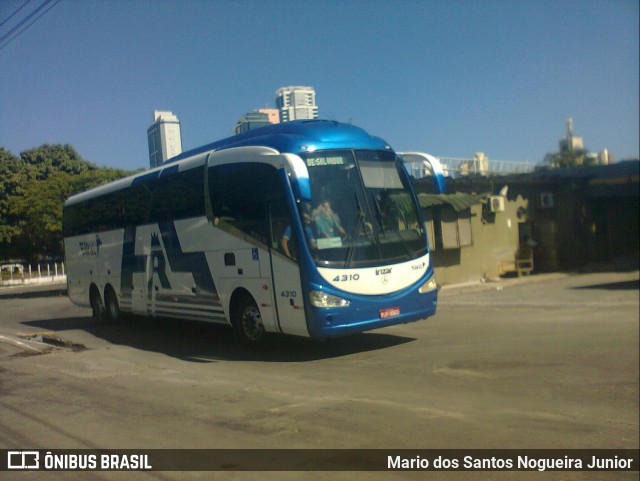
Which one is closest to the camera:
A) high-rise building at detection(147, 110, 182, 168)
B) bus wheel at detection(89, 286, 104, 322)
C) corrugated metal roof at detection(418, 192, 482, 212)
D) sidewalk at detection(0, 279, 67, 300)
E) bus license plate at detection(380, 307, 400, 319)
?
bus license plate at detection(380, 307, 400, 319)

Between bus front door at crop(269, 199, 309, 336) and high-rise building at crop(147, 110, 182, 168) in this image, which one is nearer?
bus front door at crop(269, 199, 309, 336)

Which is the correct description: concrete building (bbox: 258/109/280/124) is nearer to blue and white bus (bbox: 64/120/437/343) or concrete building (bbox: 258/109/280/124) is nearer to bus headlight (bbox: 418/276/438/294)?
blue and white bus (bbox: 64/120/437/343)

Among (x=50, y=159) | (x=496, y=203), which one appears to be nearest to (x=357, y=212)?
(x=50, y=159)

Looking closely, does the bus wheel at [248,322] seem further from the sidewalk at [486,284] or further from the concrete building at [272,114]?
the sidewalk at [486,284]

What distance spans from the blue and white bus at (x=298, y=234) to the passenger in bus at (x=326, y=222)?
0.01 m

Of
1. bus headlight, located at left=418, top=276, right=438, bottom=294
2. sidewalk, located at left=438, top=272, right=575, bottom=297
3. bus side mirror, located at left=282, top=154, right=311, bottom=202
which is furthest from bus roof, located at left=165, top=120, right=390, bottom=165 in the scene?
sidewalk, located at left=438, top=272, right=575, bottom=297

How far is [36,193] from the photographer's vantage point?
11.9 m

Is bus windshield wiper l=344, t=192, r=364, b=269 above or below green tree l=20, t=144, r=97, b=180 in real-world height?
below

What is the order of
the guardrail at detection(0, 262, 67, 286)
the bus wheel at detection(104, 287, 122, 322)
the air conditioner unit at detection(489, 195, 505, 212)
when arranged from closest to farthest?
→ the guardrail at detection(0, 262, 67, 286) → the bus wheel at detection(104, 287, 122, 322) → the air conditioner unit at detection(489, 195, 505, 212)

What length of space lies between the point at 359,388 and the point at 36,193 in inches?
314

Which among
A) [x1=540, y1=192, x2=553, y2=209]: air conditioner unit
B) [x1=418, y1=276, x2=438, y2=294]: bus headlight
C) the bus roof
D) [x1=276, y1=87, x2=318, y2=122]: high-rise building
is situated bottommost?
[x1=418, y1=276, x2=438, y2=294]: bus headlight

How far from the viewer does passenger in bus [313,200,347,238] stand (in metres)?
8.46

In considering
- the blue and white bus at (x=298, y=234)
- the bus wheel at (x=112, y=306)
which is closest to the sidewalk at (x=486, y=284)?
the blue and white bus at (x=298, y=234)

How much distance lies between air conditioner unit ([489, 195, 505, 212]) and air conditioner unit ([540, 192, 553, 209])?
540 cm
